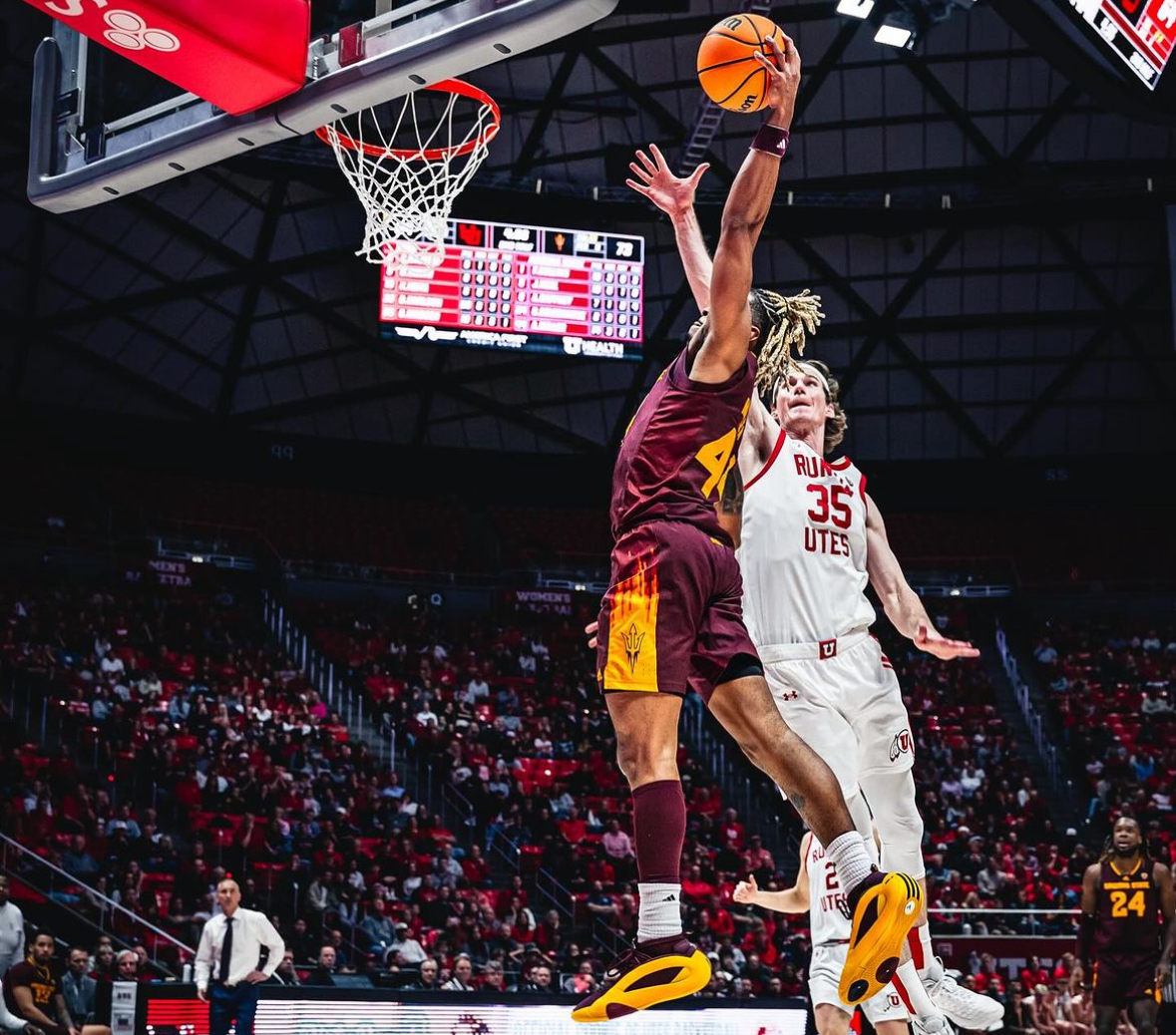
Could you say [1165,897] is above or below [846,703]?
below

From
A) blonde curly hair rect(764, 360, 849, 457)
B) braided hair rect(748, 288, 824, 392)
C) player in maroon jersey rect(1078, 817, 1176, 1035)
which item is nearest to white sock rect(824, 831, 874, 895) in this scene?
braided hair rect(748, 288, 824, 392)

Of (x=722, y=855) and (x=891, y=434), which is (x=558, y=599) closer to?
(x=891, y=434)

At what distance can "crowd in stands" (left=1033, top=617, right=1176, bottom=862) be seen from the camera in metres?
25.4

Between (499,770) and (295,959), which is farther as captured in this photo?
(499,770)

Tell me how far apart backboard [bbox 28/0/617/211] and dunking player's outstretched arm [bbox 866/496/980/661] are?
2741mm

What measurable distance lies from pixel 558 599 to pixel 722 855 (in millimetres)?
10331

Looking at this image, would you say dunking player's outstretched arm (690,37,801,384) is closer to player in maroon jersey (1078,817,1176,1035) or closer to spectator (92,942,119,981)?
player in maroon jersey (1078,817,1176,1035)

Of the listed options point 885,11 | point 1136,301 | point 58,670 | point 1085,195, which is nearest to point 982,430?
point 1136,301

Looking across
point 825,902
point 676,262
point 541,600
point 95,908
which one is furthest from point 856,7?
point 541,600

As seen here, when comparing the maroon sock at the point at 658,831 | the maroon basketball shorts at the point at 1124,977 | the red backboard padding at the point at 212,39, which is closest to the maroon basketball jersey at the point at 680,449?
the maroon sock at the point at 658,831

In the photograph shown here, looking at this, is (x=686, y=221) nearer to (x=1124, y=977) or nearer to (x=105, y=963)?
(x=1124, y=977)

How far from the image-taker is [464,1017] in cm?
1115

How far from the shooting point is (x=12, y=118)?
2281 centimetres

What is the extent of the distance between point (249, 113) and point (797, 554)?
3651 millimetres
